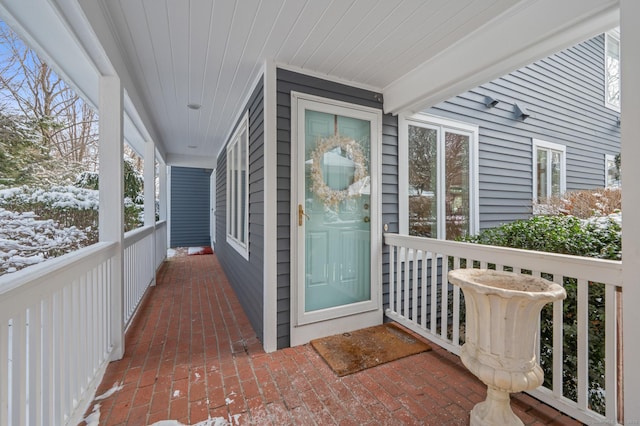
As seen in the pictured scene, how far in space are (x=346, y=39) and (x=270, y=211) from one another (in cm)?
159

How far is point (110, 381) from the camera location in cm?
202

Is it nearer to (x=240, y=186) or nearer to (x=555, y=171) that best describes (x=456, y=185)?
(x=555, y=171)

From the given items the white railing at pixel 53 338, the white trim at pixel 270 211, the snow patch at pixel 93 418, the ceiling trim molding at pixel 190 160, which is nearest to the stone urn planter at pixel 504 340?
the white trim at pixel 270 211

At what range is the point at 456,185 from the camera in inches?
157

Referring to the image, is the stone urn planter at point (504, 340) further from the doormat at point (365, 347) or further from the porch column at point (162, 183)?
the porch column at point (162, 183)

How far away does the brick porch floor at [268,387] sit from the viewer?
1676mm

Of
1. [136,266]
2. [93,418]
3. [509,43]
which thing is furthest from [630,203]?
[136,266]

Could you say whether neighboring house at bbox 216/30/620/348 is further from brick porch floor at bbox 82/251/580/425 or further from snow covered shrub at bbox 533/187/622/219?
snow covered shrub at bbox 533/187/622/219

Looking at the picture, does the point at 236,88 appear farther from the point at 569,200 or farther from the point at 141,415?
the point at 569,200

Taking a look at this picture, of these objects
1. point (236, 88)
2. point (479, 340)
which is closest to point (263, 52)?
point (236, 88)

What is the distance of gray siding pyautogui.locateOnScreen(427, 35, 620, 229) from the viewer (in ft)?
14.2

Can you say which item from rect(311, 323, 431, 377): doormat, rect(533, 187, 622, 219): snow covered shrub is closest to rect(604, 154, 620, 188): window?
rect(533, 187, 622, 219): snow covered shrub

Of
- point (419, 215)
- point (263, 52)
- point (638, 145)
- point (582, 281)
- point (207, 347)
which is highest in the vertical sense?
point (263, 52)

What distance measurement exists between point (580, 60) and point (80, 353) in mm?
9280
